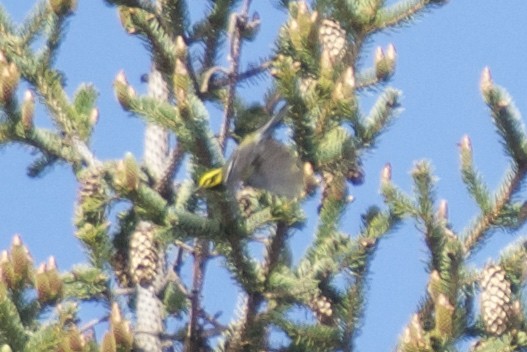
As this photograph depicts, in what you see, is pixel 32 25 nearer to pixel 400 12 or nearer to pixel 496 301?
pixel 400 12

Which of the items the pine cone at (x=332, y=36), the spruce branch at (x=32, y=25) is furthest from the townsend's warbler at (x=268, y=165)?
the spruce branch at (x=32, y=25)

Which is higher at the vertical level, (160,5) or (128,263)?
(160,5)

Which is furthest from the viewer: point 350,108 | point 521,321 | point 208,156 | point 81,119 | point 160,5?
point 81,119

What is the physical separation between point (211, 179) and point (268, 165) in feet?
1.20

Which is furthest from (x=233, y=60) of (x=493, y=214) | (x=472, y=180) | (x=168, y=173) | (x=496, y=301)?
(x=496, y=301)

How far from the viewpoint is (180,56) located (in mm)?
4164

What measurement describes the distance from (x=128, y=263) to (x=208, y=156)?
107cm

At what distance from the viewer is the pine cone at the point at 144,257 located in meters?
4.27

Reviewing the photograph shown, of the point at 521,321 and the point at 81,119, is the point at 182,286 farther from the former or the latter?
the point at 521,321

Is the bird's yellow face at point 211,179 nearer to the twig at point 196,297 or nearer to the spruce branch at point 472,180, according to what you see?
the twig at point 196,297

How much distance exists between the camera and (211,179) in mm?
3373

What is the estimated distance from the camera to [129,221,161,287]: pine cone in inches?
168

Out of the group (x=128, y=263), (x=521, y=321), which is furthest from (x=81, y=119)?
(x=521, y=321)

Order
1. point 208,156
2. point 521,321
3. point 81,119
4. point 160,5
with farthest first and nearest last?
point 81,119 → point 160,5 → point 521,321 → point 208,156
